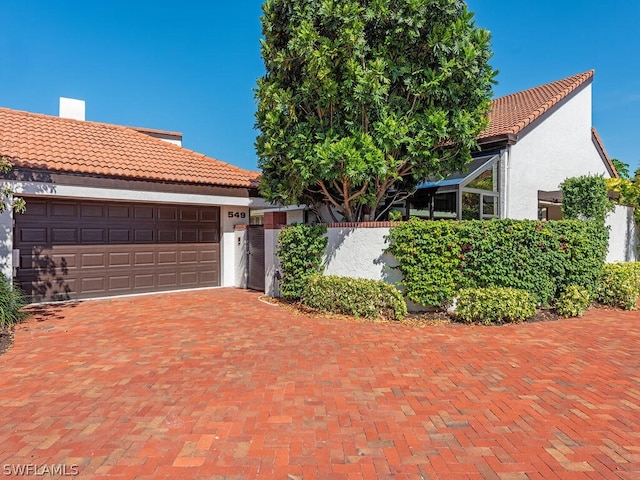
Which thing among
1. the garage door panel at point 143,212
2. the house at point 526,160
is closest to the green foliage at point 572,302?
the house at point 526,160

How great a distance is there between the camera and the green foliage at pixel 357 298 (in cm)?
888

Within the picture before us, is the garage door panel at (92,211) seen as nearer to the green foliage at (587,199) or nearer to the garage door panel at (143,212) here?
the garage door panel at (143,212)

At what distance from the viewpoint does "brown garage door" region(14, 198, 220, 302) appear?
1075 cm

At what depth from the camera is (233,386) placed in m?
4.98

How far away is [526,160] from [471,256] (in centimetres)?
722

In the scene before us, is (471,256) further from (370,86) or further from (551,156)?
(551,156)

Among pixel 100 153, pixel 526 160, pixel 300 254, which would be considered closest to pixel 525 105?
pixel 526 160

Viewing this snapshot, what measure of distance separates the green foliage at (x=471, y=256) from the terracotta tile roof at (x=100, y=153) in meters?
7.44

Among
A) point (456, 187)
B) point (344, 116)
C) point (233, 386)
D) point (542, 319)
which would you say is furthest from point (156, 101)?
point (542, 319)

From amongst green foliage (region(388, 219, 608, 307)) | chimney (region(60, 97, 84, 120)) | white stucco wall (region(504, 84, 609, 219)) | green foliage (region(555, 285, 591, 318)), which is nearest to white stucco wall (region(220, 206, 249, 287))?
green foliage (region(388, 219, 608, 307))

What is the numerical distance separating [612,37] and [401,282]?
47.0 feet

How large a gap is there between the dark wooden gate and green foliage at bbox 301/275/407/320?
3.67 m

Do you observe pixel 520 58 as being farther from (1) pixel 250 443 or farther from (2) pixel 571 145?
(1) pixel 250 443

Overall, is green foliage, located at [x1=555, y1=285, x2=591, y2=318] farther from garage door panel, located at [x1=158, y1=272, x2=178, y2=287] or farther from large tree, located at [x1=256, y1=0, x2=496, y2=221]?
garage door panel, located at [x1=158, y1=272, x2=178, y2=287]
